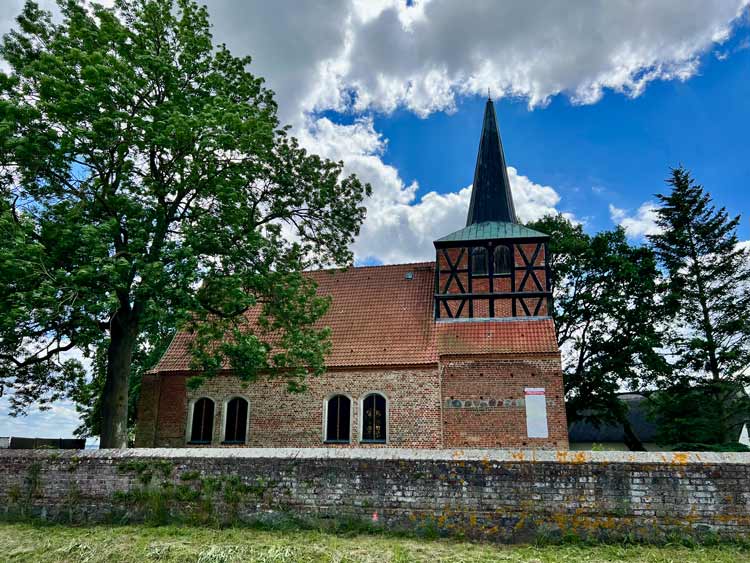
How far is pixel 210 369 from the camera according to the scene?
13250 mm

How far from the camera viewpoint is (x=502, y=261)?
19.3 m

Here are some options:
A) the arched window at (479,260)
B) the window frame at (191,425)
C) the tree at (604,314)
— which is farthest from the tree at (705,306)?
the window frame at (191,425)

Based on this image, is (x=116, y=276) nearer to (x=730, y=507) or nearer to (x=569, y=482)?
(x=569, y=482)

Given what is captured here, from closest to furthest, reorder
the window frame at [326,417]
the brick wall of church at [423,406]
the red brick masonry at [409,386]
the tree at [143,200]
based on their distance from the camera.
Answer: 1. the tree at [143,200]
2. the brick wall of church at [423,406]
3. the red brick masonry at [409,386]
4. the window frame at [326,417]

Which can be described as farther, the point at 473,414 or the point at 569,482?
the point at 473,414

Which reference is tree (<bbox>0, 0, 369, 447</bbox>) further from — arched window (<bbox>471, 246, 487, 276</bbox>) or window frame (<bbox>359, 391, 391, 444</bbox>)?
arched window (<bbox>471, 246, 487, 276</bbox>)

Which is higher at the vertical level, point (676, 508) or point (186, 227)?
point (186, 227)

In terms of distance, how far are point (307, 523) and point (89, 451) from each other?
3.96 metres

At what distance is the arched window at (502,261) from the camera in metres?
19.2

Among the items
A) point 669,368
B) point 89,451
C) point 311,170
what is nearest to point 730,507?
point 89,451

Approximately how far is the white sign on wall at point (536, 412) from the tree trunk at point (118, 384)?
36.0 feet

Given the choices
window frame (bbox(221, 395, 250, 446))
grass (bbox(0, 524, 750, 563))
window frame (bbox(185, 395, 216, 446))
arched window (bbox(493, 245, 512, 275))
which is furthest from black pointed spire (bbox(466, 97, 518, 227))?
grass (bbox(0, 524, 750, 563))

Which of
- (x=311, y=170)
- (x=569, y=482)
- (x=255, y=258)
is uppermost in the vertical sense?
(x=311, y=170)

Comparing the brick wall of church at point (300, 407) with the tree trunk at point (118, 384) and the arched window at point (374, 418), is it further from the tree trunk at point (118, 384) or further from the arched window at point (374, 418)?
the tree trunk at point (118, 384)
